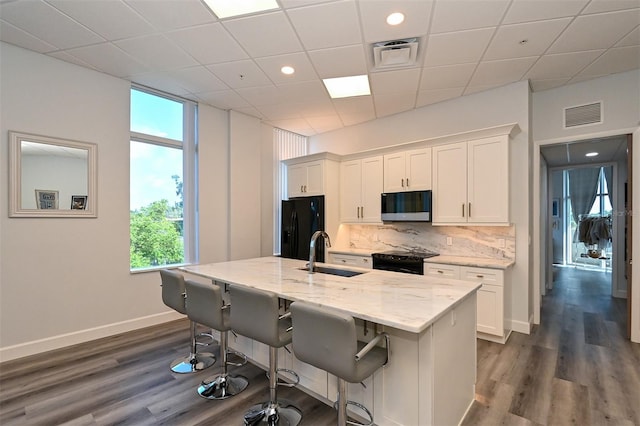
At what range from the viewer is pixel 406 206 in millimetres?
4285

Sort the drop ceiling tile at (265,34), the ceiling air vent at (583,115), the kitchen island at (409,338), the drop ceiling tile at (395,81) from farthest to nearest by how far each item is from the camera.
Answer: the ceiling air vent at (583,115), the drop ceiling tile at (395,81), the drop ceiling tile at (265,34), the kitchen island at (409,338)

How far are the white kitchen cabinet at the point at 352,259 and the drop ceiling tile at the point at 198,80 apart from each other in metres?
2.99

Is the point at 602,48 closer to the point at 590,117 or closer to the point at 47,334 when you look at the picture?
the point at 590,117

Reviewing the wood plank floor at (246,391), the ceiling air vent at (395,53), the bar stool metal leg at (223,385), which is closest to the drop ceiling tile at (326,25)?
the ceiling air vent at (395,53)

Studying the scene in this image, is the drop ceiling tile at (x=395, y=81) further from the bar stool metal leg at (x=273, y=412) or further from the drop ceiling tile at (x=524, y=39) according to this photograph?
the bar stool metal leg at (x=273, y=412)

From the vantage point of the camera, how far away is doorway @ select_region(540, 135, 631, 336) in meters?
5.20

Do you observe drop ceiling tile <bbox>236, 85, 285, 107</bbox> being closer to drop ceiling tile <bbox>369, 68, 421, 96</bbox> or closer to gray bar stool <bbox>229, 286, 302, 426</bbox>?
drop ceiling tile <bbox>369, 68, 421, 96</bbox>

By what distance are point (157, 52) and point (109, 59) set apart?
635 mm

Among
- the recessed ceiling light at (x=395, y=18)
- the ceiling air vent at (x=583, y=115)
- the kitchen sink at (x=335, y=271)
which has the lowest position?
the kitchen sink at (x=335, y=271)

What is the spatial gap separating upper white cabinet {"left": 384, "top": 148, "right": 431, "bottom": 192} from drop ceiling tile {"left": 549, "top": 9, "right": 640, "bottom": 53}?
5.57 feet

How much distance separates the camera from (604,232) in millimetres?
7781

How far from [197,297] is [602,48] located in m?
4.51

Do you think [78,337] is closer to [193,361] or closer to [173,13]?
[193,361]

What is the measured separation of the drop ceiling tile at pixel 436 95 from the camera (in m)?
3.97
